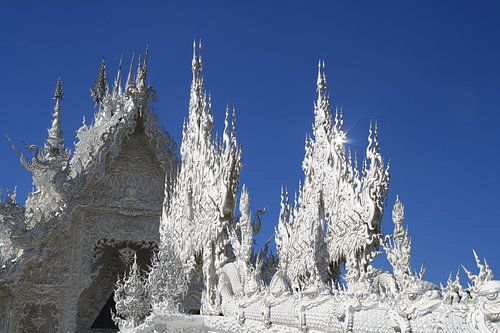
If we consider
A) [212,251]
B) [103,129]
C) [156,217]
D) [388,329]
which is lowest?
[388,329]

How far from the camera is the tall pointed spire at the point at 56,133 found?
40.9ft

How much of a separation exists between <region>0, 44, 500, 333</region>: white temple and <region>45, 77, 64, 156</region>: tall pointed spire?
0.12ft

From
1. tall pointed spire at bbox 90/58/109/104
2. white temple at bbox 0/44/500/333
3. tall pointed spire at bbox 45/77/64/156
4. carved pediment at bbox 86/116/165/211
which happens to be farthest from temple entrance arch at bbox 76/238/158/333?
tall pointed spire at bbox 90/58/109/104

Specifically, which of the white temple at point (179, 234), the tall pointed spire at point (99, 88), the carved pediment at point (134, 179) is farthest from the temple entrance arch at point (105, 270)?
the tall pointed spire at point (99, 88)

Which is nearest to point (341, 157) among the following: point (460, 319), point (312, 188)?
point (312, 188)

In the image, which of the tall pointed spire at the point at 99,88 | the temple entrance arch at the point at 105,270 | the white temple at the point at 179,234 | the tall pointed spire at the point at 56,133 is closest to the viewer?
the white temple at the point at 179,234

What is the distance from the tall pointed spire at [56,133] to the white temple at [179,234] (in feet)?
0.12

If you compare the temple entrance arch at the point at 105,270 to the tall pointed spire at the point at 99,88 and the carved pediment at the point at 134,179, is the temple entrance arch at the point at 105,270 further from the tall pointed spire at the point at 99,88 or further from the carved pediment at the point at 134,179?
the tall pointed spire at the point at 99,88

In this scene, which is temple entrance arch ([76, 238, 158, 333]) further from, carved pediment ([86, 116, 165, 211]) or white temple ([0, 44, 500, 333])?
carved pediment ([86, 116, 165, 211])

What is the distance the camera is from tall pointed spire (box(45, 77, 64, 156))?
40.9 ft

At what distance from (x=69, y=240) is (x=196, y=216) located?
12.5ft

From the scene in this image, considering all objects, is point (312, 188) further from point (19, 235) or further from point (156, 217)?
point (19, 235)

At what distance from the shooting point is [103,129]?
1291cm

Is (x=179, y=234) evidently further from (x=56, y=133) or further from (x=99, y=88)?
(x=99, y=88)
